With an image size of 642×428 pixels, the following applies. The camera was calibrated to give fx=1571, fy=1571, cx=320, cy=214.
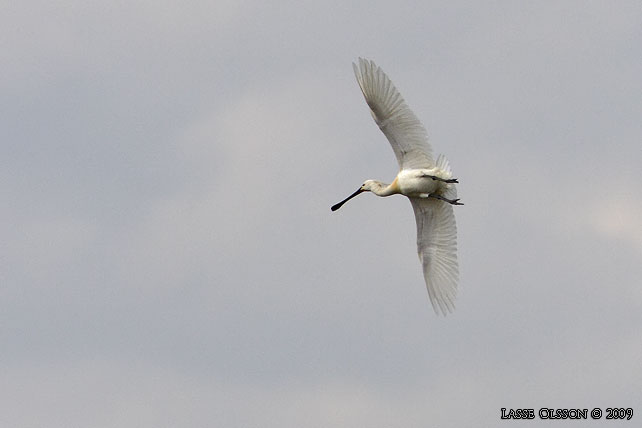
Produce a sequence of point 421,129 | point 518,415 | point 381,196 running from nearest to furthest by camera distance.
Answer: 1. point 518,415
2. point 421,129
3. point 381,196

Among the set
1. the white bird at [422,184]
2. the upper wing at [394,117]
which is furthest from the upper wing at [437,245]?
the upper wing at [394,117]

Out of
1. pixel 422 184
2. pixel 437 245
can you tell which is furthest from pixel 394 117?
pixel 437 245

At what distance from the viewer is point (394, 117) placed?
45.5 m

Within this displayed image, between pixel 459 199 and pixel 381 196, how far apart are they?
3.19m

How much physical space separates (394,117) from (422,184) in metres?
2.29

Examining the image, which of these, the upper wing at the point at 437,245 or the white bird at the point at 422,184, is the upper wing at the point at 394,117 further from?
the upper wing at the point at 437,245

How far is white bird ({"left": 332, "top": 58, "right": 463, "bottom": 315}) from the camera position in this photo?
45.3 meters

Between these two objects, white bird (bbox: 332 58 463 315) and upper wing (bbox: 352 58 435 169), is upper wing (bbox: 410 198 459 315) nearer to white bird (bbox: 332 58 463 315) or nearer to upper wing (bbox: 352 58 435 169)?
white bird (bbox: 332 58 463 315)

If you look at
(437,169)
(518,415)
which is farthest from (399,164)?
(518,415)

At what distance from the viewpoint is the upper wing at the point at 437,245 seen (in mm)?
47781

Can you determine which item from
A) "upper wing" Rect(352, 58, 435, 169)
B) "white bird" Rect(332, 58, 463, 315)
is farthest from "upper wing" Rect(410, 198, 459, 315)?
"upper wing" Rect(352, 58, 435, 169)

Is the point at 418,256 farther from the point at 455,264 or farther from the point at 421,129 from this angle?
the point at 421,129

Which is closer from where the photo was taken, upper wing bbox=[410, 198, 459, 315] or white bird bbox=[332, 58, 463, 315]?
white bird bbox=[332, 58, 463, 315]

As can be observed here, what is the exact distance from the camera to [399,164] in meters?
47.2
